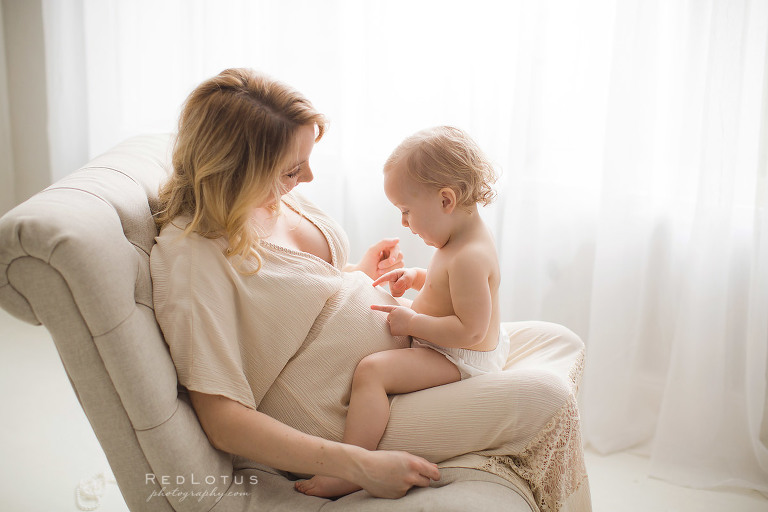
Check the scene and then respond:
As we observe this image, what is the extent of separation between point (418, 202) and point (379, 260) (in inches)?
14.2

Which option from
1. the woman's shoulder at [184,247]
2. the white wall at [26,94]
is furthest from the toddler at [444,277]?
the white wall at [26,94]

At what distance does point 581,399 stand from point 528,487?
3.73 feet

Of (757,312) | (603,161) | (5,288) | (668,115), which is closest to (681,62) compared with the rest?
(668,115)

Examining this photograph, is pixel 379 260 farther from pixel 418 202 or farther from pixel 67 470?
pixel 67 470

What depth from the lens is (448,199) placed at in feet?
4.76

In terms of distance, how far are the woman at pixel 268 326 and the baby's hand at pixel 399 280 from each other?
0.81ft

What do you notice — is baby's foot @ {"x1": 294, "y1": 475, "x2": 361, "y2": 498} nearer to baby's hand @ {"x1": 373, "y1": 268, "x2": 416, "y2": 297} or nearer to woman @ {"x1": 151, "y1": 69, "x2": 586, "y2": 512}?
woman @ {"x1": 151, "y1": 69, "x2": 586, "y2": 512}

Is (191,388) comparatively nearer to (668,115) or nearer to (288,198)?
(288,198)

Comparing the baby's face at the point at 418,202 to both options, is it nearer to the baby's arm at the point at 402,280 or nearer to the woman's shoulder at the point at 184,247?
the baby's arm at the point at 402,280

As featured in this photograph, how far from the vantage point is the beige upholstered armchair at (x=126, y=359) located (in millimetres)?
994

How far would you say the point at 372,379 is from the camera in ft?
4.37

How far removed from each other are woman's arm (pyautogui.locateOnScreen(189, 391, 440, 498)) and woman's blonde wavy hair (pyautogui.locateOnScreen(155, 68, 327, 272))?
0.94 feet

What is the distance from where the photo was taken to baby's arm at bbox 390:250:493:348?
1408 millimetres

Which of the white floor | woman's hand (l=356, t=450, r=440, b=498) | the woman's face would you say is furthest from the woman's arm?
the white floor
